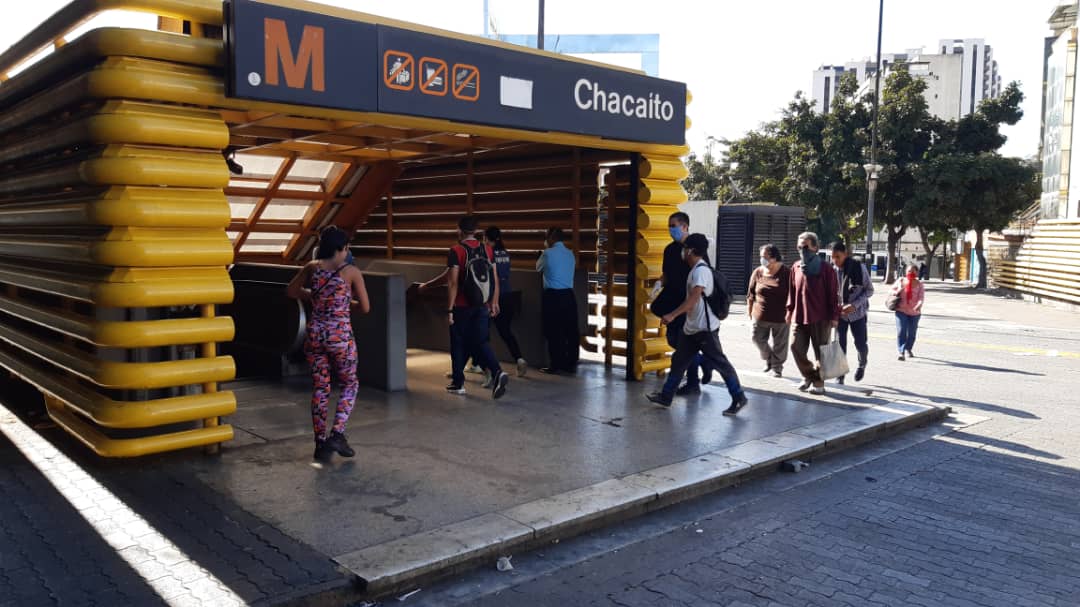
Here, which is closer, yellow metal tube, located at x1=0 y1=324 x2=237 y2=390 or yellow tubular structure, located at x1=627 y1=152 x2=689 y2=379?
yellow metal tube, located at x1=0 y1=324 x2=237 y2=390

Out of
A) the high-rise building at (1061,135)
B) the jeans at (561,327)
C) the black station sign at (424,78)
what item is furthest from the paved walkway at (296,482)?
the high-rise building at (1061,135)

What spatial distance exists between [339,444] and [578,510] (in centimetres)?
195

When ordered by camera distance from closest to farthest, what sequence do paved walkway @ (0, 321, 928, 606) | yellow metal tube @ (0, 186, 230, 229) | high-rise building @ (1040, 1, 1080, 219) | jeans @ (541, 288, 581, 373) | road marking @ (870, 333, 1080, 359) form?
paved walkway @ (0, 321, 928, 606) < yellow metal tube @ (0, 186, 230, 229) < jeans @ (541, 288, 581, 373) < road marking @ (870, 333, 1080, 359) < high-rise building @ (1040, 1, 1080, 219)

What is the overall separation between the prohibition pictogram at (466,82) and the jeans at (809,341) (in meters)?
4.48

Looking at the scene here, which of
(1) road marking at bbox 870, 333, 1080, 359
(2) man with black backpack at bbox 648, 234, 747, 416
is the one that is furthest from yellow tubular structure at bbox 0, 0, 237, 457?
(1) road marking at bbox 870, 333, 1080, 359

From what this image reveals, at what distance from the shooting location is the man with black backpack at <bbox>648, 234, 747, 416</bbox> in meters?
7.79

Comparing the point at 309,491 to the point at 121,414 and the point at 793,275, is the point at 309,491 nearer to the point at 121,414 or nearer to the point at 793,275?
the point at 121,414

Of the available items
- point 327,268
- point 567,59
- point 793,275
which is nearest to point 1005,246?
point 793,275

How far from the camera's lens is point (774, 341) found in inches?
411

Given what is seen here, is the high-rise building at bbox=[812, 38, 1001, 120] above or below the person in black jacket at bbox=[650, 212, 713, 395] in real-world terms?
above

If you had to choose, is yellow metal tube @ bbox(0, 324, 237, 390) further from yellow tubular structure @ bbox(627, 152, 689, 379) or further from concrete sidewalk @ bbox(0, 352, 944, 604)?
yellow tubular structure @ bbox(627, 152, 689, 379)

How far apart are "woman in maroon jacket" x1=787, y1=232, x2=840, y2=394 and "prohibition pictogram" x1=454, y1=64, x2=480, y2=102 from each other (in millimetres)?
3954

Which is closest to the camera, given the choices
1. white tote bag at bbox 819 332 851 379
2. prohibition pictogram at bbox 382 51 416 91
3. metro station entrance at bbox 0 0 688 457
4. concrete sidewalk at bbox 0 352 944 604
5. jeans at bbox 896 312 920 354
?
concrete sidewalk at bbox 0 352 944 604

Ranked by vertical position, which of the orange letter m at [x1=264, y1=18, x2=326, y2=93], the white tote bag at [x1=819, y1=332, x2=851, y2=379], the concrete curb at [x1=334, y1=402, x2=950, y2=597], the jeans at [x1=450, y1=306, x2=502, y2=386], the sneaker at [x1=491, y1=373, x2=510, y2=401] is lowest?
the concrete curb at [x1=334, y1=402, x2=950, y2=597]
